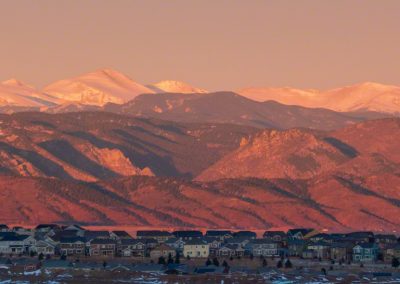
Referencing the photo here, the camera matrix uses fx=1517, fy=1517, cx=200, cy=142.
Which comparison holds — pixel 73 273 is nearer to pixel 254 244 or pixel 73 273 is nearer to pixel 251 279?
pixel 251 279

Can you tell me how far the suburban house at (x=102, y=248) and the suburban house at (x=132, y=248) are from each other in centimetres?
86

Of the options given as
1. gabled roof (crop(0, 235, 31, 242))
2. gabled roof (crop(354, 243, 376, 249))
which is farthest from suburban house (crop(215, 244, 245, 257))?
gabled roof (crop(0, 235, 31, 242))

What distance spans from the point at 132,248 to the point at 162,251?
5.12 metres

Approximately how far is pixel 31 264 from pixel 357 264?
37.0 meters

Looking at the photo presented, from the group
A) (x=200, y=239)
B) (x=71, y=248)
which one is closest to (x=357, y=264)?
(x=200, y=239)

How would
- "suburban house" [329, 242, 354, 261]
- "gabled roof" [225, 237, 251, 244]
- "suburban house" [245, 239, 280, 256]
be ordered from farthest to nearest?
"gabled roof" [225, 237, 251, 244], "suburban house" [245, 239, 280, 256], "suburban house" [329, 242, 354, 261]

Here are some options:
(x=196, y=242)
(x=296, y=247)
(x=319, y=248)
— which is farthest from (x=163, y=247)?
(x=319, y=248)

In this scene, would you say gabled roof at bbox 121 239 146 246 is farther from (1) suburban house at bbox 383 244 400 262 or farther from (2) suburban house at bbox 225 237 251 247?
(1) suburban house at bbox 383 244 400 262

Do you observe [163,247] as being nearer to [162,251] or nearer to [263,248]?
[162,251]

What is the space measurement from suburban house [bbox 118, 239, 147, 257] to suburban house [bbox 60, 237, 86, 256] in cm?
465

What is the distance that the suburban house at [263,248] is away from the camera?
185m

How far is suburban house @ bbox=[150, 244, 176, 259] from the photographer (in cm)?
17975

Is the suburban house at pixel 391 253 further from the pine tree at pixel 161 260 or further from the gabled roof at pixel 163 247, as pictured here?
the pine tree at pixel 161 260

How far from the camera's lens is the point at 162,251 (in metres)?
181
